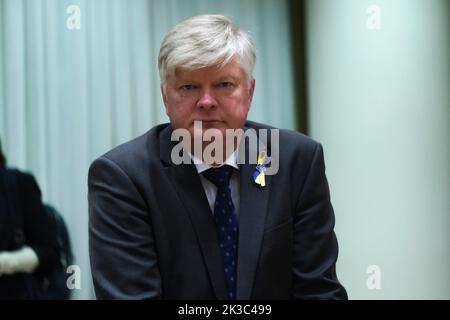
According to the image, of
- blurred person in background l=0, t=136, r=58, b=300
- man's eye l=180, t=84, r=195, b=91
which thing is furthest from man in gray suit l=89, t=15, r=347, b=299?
blurred person in background l=0, t=136, r=58, b=300

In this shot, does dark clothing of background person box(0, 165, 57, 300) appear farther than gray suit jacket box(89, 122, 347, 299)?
Yes


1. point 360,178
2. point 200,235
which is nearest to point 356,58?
point 360,178

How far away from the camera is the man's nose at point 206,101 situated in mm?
1349

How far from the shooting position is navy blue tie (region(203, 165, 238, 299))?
135 centimetres

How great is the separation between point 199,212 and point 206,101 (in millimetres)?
223

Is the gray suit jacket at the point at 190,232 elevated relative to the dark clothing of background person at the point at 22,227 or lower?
elevated

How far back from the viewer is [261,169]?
144cm

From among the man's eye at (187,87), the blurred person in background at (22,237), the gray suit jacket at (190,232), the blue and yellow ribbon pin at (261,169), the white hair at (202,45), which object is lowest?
the blurred person in background at (22,237)

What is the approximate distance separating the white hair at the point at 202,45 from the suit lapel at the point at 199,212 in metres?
0.18

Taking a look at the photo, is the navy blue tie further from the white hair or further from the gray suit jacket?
the white hair

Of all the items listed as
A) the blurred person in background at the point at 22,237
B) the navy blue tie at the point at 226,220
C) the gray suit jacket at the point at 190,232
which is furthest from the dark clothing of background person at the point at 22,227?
the navy blue tie at the point at 226,220

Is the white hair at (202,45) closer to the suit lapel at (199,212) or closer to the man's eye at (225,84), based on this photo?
the man's eye at (225,84)

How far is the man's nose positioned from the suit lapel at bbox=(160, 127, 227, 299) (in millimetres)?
120

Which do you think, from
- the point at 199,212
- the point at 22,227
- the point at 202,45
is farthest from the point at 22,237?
the point at 202,45
